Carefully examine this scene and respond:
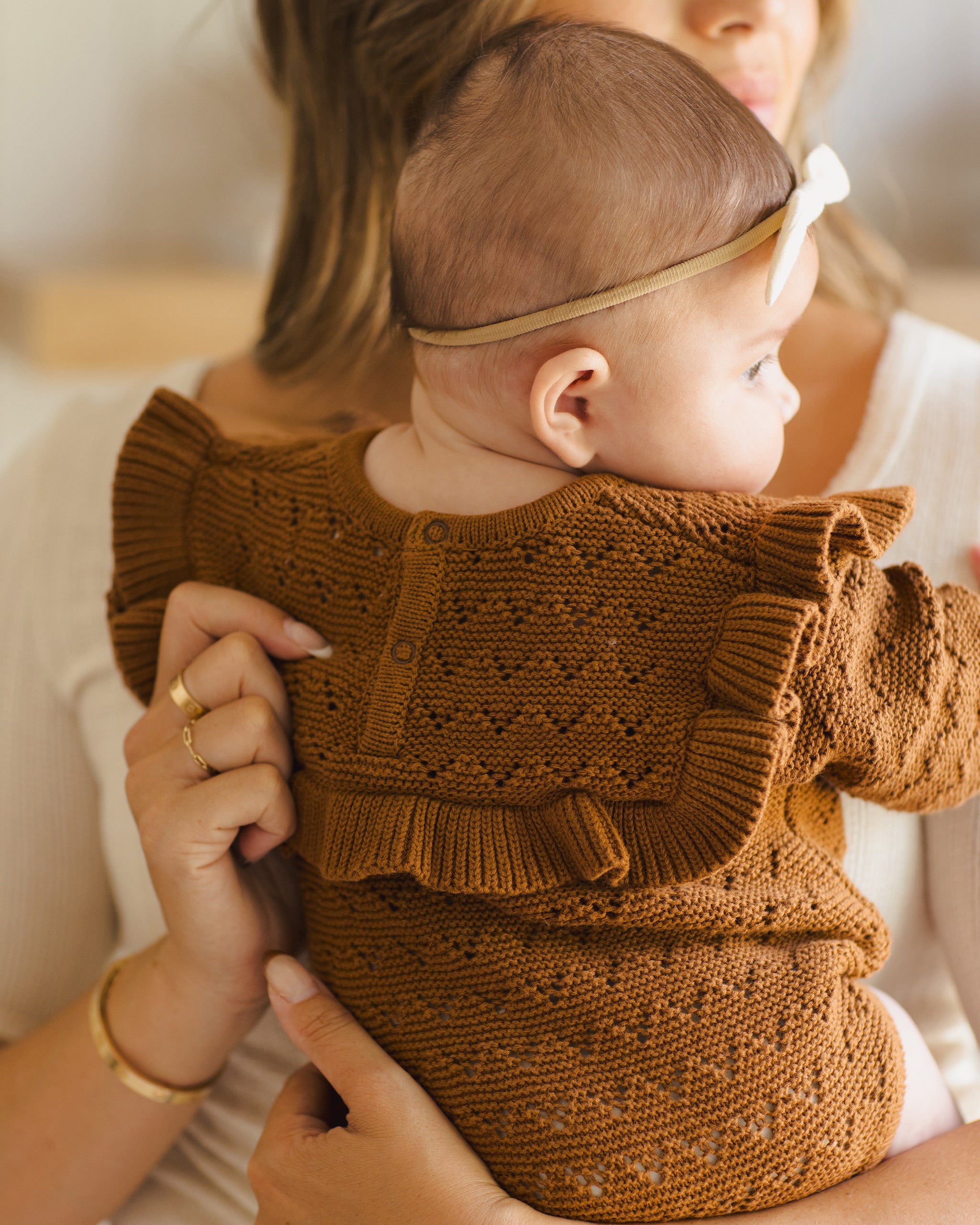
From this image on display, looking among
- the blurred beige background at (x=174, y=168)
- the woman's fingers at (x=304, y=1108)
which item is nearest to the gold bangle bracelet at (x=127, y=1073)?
the woman's fingers at (x=304, y=1108)

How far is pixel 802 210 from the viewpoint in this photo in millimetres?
679

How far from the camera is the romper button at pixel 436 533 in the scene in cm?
73

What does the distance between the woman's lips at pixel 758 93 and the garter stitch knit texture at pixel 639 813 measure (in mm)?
434

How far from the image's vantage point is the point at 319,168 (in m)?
1.23

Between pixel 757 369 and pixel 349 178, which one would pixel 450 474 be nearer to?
pixel 757 369

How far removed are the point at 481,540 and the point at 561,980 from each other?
305mm

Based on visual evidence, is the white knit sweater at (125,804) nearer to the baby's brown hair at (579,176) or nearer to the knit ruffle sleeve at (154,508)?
the knit ruffle sleeve at (154,508)

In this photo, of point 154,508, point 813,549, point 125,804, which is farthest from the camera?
point 125,804


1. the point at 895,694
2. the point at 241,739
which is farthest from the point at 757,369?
the point at 241,739

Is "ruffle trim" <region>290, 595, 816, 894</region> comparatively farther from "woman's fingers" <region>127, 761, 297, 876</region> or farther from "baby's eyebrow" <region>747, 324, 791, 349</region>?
"baby's eyebrow" <region>747, 324, 791, 349</region>

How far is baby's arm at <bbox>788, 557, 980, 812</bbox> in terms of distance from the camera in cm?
67

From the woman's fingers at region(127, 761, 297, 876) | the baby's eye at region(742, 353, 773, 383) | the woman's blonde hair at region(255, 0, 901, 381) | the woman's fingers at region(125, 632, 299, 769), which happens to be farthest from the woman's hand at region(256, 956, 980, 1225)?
the woman's blonde hair at region(255, 0, 901, 381)

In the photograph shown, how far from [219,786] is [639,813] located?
0.32 metres

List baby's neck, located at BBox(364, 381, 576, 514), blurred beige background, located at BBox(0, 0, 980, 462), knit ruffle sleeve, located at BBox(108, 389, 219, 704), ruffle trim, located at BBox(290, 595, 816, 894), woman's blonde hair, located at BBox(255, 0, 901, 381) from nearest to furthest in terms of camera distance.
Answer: ruffle trim, located at BBox(290, 595, 816, 894) → baby's neck, located at BBox(364, 381, 576, 514) → knit ruffle sleeve, located at BBox(108, 389, 219, 704) → woman's blonde hair, located at BBox(255, 0, 901, 381) → blurred beige background, located at BBox(0, 0, 980, 462)
